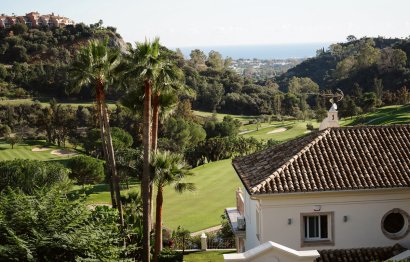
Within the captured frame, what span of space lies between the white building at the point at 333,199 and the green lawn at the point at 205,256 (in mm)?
8837

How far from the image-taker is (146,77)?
22422mm

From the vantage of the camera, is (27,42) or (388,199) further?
(27,42)

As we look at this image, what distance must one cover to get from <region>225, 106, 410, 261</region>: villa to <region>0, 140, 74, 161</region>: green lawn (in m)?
59.2

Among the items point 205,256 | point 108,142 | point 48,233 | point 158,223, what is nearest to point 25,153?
point 108,142

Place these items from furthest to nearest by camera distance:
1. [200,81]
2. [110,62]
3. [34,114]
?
[200,81] → [34,114] → [110,62]

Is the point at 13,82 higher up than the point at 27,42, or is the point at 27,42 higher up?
the point at 27,42

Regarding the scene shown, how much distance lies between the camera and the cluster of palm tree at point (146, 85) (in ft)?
73.4

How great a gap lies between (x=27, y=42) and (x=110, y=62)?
127315 millimetres

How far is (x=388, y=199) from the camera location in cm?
1766

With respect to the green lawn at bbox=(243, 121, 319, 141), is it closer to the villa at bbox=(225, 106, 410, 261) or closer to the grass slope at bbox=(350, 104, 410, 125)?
the grass slope at bbox=(350, 104, 410, 125)

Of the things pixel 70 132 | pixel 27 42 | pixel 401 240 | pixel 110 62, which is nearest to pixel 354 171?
pixel 401 240

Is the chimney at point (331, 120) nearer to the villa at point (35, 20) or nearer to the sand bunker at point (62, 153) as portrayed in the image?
the sand bunker at point (62, 153)

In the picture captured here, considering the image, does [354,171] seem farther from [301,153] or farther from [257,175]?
[257,175]

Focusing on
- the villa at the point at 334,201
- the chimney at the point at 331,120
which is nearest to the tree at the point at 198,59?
the chimney at the point at 331,120
